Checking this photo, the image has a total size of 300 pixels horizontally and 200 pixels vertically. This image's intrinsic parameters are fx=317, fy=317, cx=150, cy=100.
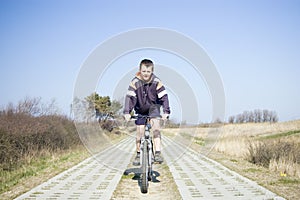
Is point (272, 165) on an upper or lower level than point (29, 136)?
lower

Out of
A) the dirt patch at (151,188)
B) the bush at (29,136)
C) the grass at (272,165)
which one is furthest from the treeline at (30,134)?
the grass at (272,165)

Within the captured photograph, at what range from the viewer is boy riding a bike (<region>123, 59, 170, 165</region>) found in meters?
6.32

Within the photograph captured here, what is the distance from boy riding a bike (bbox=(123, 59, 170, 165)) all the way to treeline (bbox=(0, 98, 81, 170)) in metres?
4.47

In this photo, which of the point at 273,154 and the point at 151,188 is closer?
the point at 151,188

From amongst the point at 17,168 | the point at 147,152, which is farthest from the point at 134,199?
the point at 17,168

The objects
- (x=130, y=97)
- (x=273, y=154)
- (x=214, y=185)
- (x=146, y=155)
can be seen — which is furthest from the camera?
(x=273, y=154)

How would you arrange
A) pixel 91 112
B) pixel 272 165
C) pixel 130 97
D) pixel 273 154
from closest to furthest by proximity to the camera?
pixel 130 97 → pixel 272 165 → pixel 273 154 → pixel 91 112

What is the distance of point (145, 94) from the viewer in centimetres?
645

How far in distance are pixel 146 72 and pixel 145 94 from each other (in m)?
0.46

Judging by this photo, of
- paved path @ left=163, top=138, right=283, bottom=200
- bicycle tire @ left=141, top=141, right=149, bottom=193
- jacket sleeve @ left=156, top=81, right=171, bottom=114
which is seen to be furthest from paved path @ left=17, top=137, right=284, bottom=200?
jacket sleeve @ left=156, top=81, right=171, bottom=114

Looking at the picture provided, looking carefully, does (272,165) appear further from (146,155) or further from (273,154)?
(146,155)

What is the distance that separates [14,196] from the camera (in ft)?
17.8

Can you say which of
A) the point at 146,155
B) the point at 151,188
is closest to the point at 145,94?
the point at 146,155

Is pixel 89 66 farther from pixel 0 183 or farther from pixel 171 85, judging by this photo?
pixel 0 183
